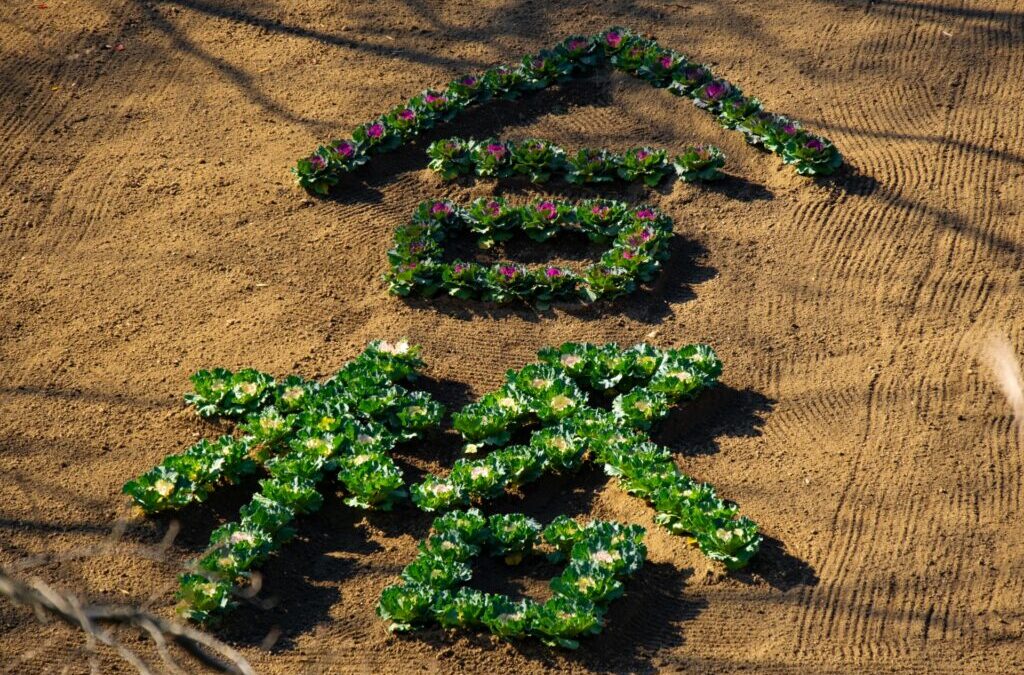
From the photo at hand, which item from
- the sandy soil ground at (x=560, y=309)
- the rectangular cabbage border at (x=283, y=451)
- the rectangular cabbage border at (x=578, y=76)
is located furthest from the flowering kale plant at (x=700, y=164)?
the rectangular cabbage border at (x=283, y=451)

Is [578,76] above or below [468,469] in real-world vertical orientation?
above

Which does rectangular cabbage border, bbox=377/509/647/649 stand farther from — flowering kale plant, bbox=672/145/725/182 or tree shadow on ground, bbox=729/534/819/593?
flowering kale plant, bbox=672/145/725/182

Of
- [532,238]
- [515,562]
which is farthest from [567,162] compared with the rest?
[515,562]

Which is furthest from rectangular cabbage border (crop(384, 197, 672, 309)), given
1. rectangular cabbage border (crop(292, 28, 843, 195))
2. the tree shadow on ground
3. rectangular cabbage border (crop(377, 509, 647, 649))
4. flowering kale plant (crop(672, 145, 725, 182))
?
the tree shadow on ground

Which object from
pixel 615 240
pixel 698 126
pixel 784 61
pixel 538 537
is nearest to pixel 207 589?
pixel 538 537

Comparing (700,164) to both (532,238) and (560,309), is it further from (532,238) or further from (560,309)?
(560,309)

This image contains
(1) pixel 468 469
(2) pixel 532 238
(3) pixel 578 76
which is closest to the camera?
(1) pixel 468 469

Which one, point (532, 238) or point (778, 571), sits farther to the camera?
point (532, 238)
